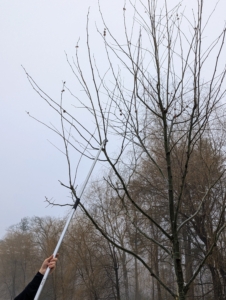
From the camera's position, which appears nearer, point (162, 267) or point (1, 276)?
point (162, 267)

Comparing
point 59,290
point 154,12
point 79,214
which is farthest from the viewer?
point 59,290

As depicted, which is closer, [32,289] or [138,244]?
[32,289]

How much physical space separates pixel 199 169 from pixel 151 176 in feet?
4.75

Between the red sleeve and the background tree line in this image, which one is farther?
the background tree line

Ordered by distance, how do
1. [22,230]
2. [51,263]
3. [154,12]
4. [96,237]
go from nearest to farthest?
[51,263]
[154,12]
[96,237]
[22,230]

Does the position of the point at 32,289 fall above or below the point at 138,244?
below

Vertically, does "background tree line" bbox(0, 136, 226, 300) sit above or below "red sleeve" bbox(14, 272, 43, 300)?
above

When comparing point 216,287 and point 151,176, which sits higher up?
point 151,176

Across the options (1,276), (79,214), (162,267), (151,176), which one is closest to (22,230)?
(1,276)

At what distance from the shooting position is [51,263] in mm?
2396

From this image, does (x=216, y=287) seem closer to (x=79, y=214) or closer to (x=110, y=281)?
(x=110, y=281)

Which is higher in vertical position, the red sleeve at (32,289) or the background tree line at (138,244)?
the background tree line at (138,244)

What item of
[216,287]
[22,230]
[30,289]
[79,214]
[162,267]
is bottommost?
[30,289]

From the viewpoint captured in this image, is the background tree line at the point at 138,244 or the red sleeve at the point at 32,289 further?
the background tree line at the point at 138,244
